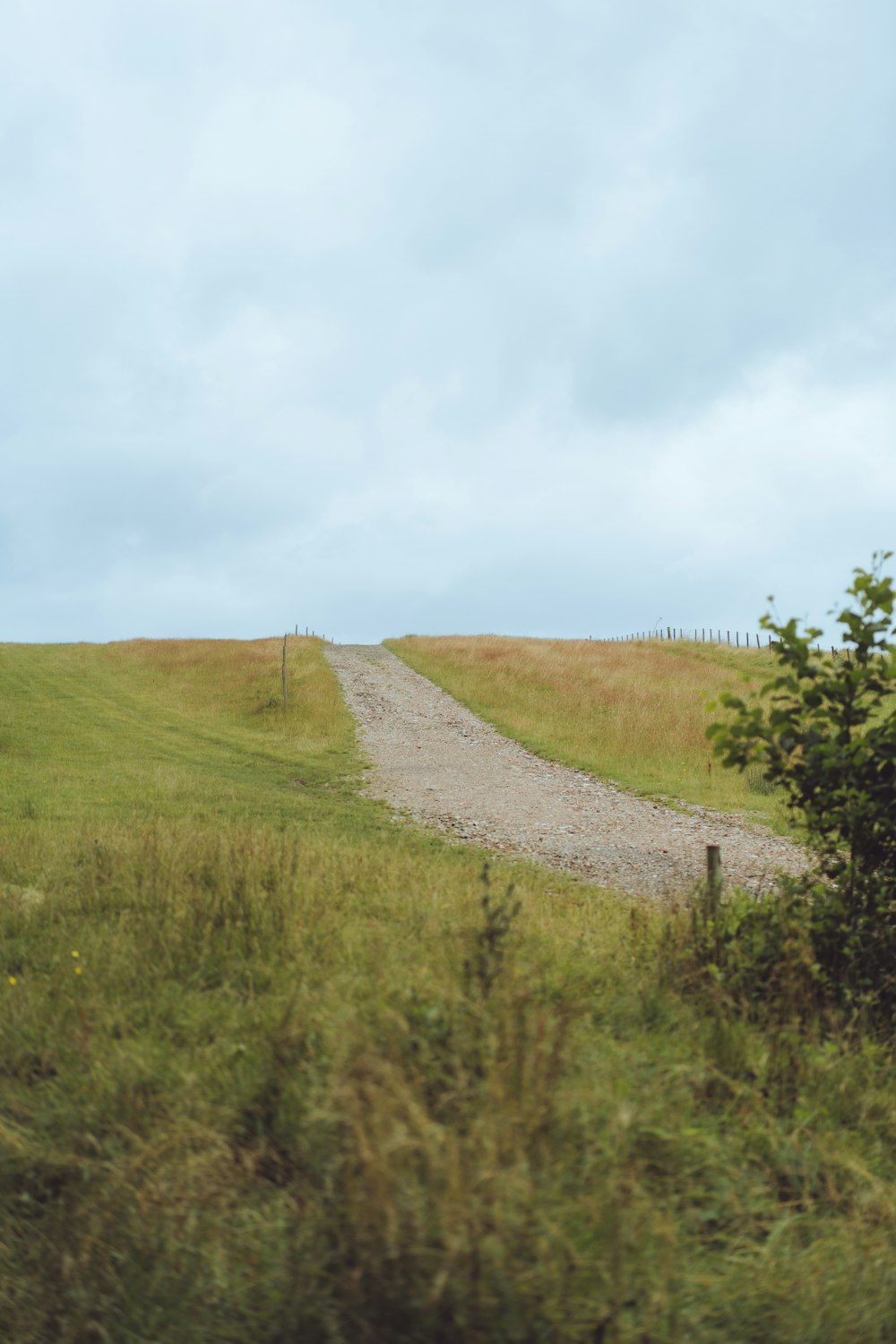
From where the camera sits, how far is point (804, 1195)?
3.37 m

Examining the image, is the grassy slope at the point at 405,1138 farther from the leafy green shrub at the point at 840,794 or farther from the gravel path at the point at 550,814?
the gravel path at the point at 550,814

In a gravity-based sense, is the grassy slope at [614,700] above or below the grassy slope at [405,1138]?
above

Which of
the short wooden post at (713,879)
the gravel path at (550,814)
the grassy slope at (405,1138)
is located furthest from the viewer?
the gravel path at (550,814)

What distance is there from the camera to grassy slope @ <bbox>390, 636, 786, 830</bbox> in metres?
18.1

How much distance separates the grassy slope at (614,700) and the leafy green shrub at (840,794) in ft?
10.3

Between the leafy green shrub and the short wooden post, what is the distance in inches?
9.3

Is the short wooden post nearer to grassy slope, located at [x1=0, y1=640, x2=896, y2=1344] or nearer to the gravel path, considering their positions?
grassy slope, located at [x1=0, y1=640, x2=896, y2=1344]

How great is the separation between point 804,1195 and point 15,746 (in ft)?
68.0

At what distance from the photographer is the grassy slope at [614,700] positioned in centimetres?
1811

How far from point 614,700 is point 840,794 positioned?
2214 cm

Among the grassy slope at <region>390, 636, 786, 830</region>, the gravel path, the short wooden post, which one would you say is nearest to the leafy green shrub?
the short wooden post

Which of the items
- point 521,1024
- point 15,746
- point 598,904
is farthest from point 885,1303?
point 15,746

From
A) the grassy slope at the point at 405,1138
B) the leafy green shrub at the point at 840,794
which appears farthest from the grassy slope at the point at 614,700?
the grassy slope at the point at 405,1138

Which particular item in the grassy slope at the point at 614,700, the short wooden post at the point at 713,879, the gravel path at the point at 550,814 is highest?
the grassy slope at the point at 614,700
